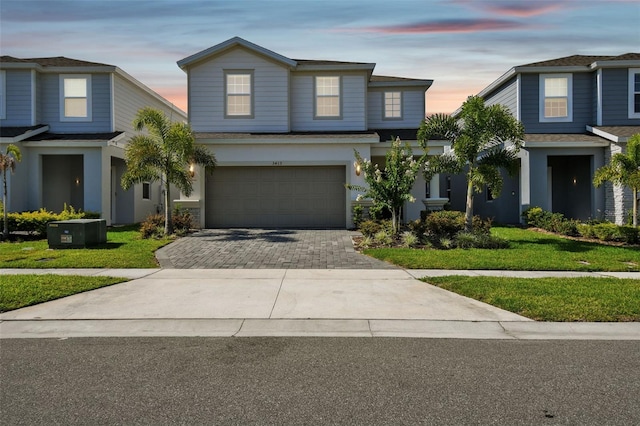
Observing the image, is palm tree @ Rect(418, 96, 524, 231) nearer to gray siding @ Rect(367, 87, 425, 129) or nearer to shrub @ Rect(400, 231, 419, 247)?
shrub @ Rect(400, 231, 419, 247)

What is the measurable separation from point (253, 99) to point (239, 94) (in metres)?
0.66

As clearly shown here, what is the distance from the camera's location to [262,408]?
3.96 metres

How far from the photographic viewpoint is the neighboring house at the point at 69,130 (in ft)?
65.5

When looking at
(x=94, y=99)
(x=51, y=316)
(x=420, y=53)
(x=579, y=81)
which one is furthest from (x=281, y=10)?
(x=579, y=81)

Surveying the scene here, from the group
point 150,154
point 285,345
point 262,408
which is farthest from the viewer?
point 150,154

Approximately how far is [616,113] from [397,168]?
1254 centimetres

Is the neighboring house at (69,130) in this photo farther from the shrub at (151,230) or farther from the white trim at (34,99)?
the shrub at (151,230)

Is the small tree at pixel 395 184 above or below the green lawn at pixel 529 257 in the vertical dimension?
above

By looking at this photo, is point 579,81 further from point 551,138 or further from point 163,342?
point 163,342

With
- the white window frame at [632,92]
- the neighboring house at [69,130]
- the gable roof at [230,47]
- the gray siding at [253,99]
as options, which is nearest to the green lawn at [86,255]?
the neighboring house at [69,130]

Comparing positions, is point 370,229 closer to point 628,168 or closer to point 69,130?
point 628,168

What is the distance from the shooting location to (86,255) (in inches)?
493

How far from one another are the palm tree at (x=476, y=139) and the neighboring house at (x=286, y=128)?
389cm

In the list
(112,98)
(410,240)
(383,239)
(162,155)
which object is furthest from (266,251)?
(112,98)
